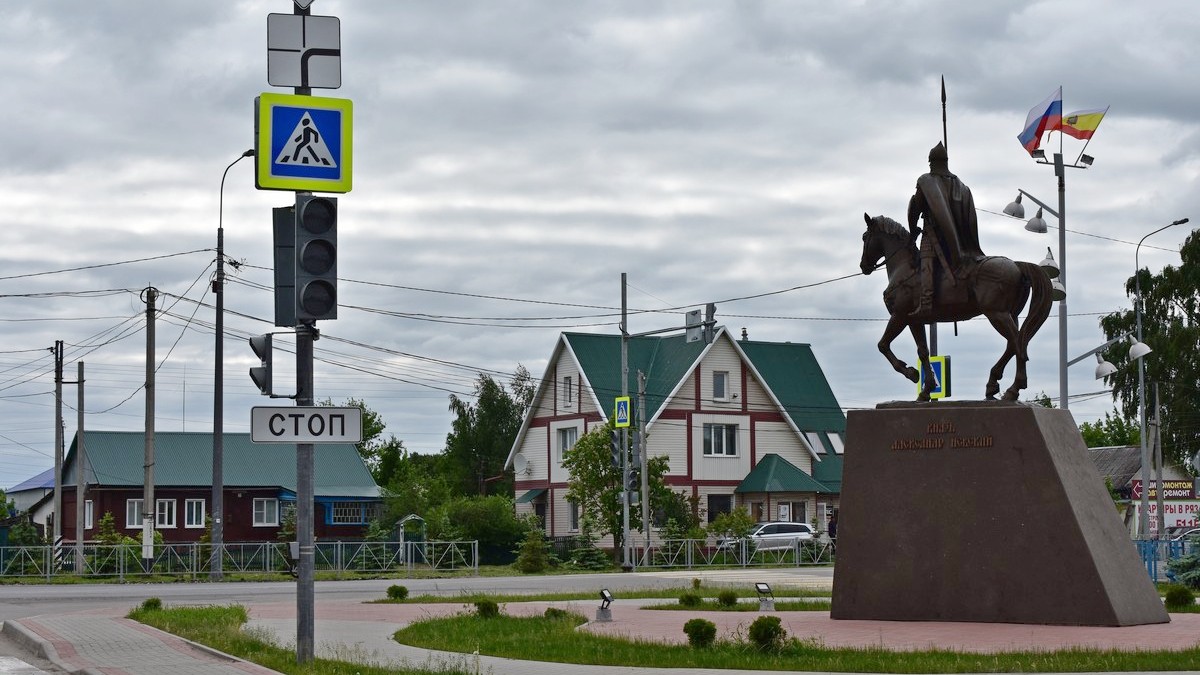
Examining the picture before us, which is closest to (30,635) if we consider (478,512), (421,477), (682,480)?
(478,512)

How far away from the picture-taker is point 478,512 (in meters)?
54.1

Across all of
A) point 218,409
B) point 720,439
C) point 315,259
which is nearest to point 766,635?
point 315,259

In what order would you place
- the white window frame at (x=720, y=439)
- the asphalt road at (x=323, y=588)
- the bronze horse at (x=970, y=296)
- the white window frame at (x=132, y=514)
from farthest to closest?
the white window frame at (x=720, y=439) → the white window frame at (x=132, y=514) → the asphalt road at (x=323, y=588) → the bronze horse at (x=970, y=296)

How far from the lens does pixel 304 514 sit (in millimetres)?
13555

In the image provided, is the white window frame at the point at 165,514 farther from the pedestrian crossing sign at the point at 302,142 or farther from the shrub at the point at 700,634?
the pedestrian crossing sign at the point at 302,142

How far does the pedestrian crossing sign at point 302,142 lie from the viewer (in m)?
13.4

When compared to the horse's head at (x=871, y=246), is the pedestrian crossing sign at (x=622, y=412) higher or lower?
lower

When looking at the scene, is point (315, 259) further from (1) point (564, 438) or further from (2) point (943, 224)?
(1) point (564, 438)

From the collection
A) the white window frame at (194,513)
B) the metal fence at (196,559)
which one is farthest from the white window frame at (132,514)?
the metal fence at (196,559)

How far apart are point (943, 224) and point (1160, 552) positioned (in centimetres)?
1804

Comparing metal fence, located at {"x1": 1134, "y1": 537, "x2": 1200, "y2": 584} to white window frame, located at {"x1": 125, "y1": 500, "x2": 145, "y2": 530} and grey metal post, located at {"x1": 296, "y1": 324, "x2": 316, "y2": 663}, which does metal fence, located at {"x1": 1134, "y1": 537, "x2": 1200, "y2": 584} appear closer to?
grey metal post, located at {"x1": 296, "y1": 324, "x2": 316, "y2": 663}

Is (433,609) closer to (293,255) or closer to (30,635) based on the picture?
(30,635)

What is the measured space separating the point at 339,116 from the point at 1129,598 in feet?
34.0

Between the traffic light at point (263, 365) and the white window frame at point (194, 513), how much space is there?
51.7 metres
